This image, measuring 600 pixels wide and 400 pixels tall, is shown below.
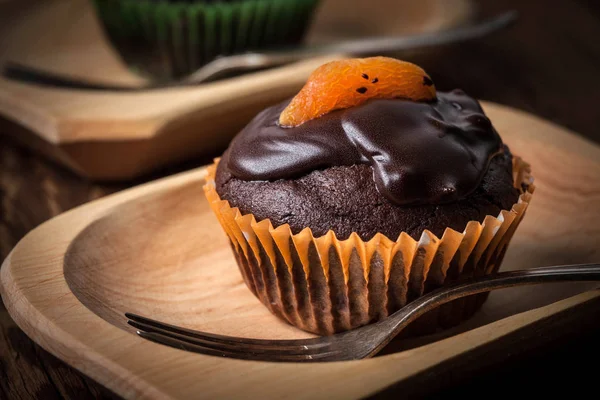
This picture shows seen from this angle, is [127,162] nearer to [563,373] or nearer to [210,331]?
[210,331]

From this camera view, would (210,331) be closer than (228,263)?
Yes

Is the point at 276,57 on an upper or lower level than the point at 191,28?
lower

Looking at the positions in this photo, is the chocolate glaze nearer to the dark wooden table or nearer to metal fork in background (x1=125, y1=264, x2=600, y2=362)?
metal fork in background (x1=125, y1=264, x2=600, y2=362)

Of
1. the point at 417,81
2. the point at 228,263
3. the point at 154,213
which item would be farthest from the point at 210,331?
the point at 417,81

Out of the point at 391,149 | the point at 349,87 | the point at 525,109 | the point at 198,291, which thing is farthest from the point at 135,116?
the point at 525,109

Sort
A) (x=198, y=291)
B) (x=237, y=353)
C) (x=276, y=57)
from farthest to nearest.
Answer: (x=276, y=57) → (x=198, y=291) → (x=237, y=353)

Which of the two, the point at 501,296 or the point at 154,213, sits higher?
the point at 154,213

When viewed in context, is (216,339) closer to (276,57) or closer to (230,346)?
(230,346)
